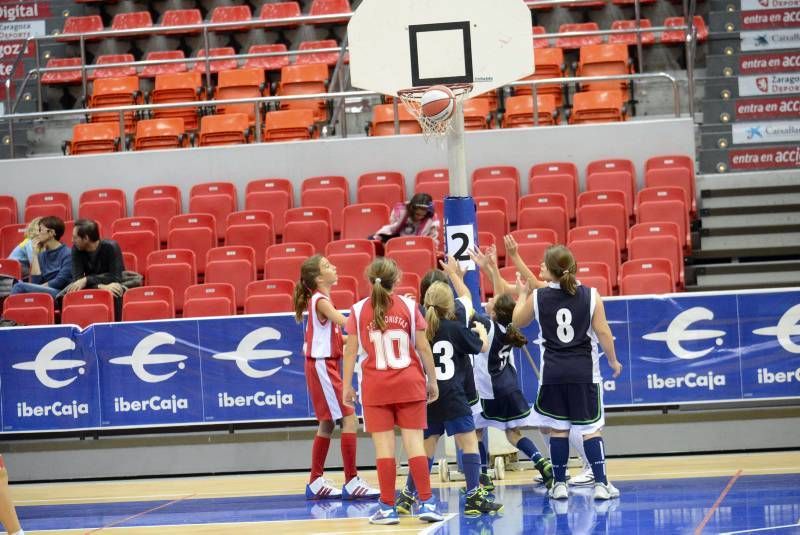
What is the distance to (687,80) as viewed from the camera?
671 inches

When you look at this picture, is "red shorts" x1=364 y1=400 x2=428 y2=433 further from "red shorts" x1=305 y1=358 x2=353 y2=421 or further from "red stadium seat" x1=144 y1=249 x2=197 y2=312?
"red stadium seat" x1=144 y1=249 x2=197 y2=312

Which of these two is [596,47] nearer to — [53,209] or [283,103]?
[283,103]

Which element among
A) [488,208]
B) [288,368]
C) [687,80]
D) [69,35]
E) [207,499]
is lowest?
[207,499]

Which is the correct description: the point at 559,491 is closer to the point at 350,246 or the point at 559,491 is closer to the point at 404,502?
the point at 404,502

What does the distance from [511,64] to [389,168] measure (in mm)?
5467

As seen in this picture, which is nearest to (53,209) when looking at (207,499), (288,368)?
(288,368)

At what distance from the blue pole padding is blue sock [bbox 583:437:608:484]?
5.47ft

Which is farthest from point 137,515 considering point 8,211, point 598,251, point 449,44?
point 8,211

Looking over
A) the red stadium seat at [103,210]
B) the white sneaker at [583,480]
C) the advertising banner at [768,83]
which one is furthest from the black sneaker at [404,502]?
the advertising banner at [768,83]

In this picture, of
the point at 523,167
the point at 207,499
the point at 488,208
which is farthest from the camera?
the point at 523,167

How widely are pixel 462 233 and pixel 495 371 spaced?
121 cm

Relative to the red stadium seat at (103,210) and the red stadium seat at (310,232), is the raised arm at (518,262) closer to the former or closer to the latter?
the red stadium seat at (310,232)

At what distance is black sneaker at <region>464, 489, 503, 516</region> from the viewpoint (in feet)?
29.4

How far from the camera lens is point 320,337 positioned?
1008 centimetres
